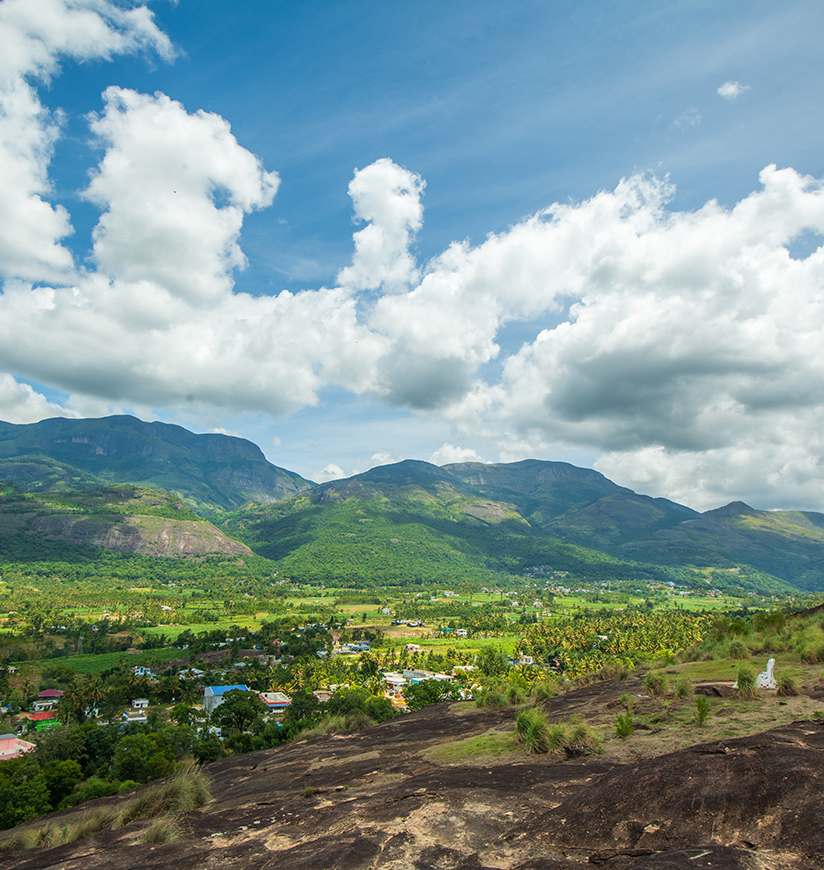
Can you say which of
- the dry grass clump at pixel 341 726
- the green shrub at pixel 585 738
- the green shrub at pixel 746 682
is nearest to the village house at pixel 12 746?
the dry grass clump at pixel 341 726

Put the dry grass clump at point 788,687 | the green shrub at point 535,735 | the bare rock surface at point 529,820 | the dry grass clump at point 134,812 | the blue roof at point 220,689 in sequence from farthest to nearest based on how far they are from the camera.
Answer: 1. the blue roof at point 220,689
2. the dry grass clump at point 788,687
3. the green shrub at point 535,735
4. the dry grass clump at point 134,812
5. the bare rock surface at point 529,820

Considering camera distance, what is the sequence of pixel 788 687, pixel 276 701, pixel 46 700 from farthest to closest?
pixel 46 700 < pixel 276 701 < pixel 788 687

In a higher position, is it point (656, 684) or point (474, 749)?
point (656, 684)

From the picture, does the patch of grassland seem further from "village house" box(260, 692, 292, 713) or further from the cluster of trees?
"village house" box(260, 692, 292, 713)

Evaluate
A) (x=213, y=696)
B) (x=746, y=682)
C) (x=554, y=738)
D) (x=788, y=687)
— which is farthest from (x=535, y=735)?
(x=213, y=696)

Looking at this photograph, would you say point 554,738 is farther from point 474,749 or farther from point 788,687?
point 788,687

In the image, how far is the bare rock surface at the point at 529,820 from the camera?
5805mm

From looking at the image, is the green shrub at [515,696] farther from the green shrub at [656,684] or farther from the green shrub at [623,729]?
the green shrub at [623,729]

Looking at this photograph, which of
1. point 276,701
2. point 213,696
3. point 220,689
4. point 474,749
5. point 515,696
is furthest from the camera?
point 220,689

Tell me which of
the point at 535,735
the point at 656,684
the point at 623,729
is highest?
the point at 623,729

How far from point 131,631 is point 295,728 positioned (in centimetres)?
8762

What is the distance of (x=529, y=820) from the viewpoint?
7.45m

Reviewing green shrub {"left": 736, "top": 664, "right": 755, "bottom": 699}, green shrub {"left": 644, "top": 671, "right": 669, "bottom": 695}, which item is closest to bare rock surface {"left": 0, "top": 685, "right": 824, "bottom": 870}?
green shrub {"left": 736, "top": 664, "right": 755, "bottom": 699}

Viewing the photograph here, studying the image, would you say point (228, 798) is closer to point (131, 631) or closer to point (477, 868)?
point (477, 868)
